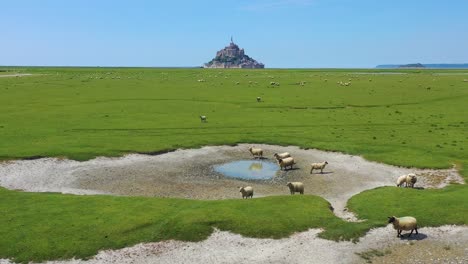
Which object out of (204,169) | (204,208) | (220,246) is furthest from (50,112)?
(220,246)

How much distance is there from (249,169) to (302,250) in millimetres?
19692

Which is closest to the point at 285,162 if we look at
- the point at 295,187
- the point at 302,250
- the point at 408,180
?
the point at 295,187

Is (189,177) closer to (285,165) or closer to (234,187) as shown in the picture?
(234,187)

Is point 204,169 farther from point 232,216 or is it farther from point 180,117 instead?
point 180,117

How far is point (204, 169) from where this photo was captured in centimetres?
4494

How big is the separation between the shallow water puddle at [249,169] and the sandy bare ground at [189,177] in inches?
39.7

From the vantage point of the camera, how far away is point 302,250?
26000 mm

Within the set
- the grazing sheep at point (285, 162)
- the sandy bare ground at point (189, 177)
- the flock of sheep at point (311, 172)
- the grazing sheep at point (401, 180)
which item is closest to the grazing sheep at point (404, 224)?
the flock of sheep at point (311, 172)

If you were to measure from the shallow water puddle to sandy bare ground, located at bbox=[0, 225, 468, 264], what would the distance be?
14.8 meters

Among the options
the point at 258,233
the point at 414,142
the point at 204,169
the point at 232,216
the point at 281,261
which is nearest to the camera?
the point at 281,261

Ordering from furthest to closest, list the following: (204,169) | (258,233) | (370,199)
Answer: (204,169) → (370,199) → (258,233)

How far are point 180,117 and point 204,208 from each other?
44891 mm

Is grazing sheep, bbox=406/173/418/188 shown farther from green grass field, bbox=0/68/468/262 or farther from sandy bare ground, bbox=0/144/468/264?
green grass field, bbox=0/68/468/262

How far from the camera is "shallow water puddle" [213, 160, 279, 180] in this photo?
141ft
